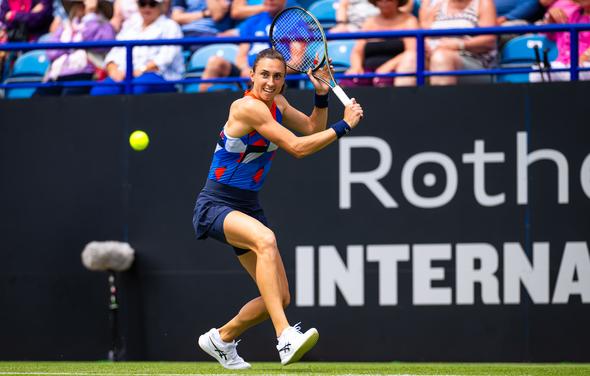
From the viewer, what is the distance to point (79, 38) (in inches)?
419

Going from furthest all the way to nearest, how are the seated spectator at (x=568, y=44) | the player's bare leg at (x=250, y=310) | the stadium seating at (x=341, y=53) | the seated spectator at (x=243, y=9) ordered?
the seated spectator at (x=243, y=9) → the stadium seating at (x=341, y=53) → the seated spectator at (x=568, y=44) → the player's bare leg at (x=250, y=310)

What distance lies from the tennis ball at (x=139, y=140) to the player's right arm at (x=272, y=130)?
108 inches

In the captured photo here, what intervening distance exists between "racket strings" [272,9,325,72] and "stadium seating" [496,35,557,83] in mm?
3061

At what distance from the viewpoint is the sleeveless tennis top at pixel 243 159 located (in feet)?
22.7

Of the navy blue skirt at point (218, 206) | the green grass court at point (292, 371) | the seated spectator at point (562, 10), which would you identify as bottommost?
the green grass court at point (292, 371)

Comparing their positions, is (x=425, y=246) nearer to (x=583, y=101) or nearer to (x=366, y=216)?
(x=366, y=216)

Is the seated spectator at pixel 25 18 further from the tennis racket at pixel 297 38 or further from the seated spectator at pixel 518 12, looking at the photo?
the tennis racket at pixel 297 38

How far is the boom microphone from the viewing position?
30.1ft

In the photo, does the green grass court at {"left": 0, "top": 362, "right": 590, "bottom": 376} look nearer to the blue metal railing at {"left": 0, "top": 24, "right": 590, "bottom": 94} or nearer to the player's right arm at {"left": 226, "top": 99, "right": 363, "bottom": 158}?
the player's right arm at {"left": 226, "top": 99, "right": 363, "bottom": 158}

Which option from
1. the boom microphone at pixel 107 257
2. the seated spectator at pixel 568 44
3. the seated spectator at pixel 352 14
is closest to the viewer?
the boom microphone at pixel 107 257

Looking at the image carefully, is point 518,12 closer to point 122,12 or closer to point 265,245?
point 122,12

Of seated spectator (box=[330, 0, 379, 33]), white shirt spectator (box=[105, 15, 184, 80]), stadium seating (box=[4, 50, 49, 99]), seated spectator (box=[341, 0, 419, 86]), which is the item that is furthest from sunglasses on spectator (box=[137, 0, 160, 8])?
seated spectator (box=[341, 0, 419, 86])

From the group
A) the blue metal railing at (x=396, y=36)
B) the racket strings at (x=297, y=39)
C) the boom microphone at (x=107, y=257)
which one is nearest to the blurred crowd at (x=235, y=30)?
the blue metal railing at (x=396, y=36)

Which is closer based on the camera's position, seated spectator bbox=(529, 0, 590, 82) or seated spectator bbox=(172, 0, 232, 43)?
seated spectator bbox=(529, 0, 590, 82)
